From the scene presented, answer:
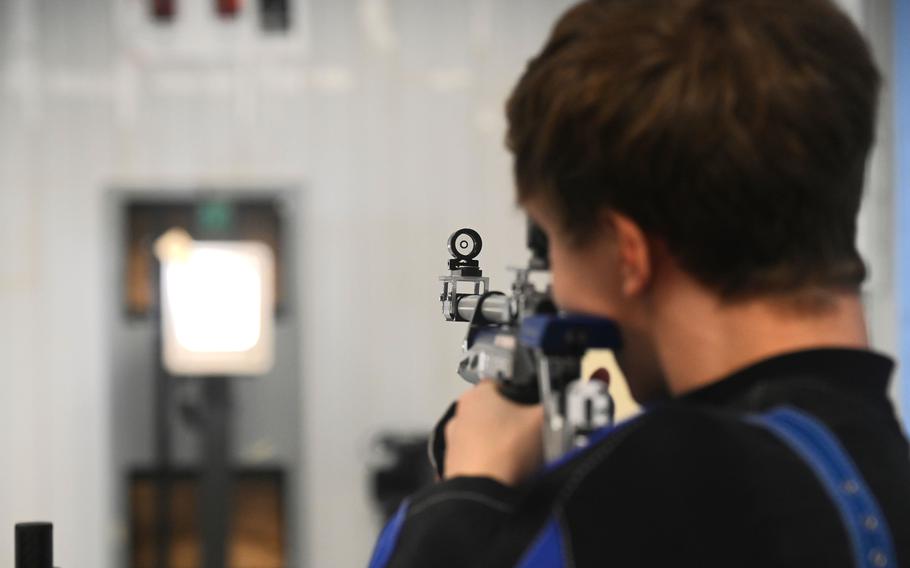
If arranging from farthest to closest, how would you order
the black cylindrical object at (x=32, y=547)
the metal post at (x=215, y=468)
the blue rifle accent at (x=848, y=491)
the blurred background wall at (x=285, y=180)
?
the blurred background wall at (x=285, y=180) < the metal post at (x=215, y=468) < the black cylindrical object at (x=32, y=547) < the blue rifle accent at (x=848, y=491)

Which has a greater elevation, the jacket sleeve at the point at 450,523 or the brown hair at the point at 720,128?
the brown hair at the point at 720,128

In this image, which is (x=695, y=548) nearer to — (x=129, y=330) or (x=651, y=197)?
(x=651, y=197)

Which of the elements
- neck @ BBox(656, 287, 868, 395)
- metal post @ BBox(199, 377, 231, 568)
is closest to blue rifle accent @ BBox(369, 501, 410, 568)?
neck @ BBox(656, 287, 868, 395)

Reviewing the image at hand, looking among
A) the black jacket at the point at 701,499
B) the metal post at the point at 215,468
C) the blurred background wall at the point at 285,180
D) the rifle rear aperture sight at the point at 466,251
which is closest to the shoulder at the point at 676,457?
the black jacket at the point at 701,499

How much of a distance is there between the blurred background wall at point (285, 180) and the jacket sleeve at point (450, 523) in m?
2.73

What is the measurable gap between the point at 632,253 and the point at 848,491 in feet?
0.46

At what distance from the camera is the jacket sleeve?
0.49 metres

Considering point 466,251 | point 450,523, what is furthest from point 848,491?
point 466,251

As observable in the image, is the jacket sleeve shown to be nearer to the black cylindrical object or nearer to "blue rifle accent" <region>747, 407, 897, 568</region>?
"blue rifle accent" <region>747, 407, 897, 568</region>

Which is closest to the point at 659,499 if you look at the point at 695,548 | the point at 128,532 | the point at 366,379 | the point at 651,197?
the point at 695,548

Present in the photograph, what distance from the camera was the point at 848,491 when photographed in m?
0.46

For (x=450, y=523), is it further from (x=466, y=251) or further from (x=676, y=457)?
(x=466, y=251)

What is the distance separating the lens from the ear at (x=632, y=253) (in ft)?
1.72

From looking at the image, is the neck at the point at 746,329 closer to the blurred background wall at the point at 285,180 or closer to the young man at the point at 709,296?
the young man at the point at 709,296
